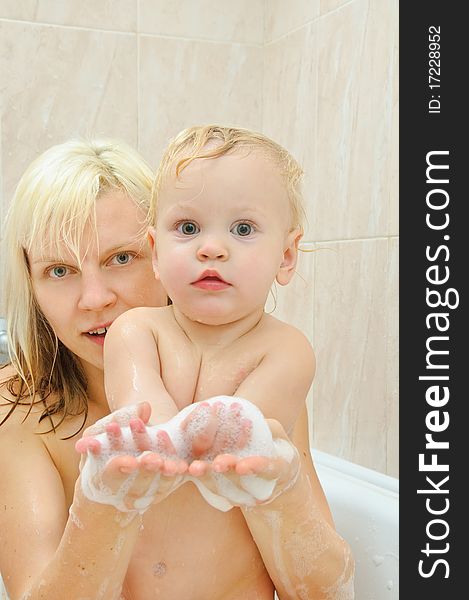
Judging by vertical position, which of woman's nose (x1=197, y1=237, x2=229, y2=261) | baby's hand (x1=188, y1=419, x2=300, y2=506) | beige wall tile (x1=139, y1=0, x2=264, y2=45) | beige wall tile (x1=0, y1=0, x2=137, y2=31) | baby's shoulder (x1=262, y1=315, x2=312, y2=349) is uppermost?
beige wall tile (x1=139, y1=0, x2=264, y2=45)

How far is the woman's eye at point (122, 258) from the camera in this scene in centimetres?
125

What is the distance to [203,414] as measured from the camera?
2.59 feet

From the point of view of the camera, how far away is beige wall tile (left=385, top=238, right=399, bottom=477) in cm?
168

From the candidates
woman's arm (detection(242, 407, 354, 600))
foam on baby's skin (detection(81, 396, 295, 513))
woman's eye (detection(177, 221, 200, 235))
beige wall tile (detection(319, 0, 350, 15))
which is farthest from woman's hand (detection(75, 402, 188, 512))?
beige wall tile (detection(319, 0, 350, 15))

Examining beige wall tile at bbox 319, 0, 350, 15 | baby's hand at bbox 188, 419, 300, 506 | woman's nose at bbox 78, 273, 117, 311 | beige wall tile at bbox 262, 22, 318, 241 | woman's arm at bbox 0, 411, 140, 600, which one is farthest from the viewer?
beige wall tile at bbox 262, 22, 318, 241

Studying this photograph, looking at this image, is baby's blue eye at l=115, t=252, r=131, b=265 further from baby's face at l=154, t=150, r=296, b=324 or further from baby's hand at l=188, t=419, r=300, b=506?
baby's hand at l=188, t=419, r=300, b=506

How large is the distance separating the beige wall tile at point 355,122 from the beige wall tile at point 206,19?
0.37m

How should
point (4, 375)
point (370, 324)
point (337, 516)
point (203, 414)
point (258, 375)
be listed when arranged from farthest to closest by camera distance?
point (370, 324), point (337, 516), point (4, 375), point (258, 375), point (203, 414)

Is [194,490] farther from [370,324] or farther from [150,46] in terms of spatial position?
[150,46]

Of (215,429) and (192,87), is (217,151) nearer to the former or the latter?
(215,429)

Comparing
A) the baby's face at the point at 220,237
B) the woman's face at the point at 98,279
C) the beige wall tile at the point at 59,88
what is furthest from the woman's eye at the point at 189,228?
the beige wall tile at the point at 59,88

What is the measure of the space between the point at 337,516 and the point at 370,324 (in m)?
0.43

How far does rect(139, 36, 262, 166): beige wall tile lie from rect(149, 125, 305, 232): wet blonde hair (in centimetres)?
118

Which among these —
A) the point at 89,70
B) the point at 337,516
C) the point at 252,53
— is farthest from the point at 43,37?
the point at 337,516
